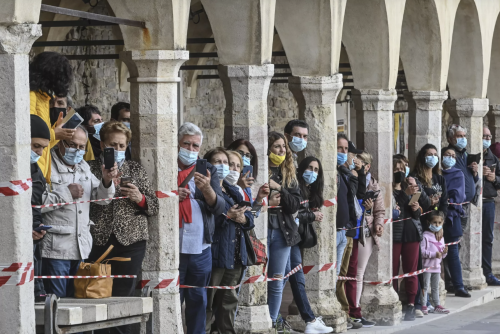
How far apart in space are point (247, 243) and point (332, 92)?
7.14ft

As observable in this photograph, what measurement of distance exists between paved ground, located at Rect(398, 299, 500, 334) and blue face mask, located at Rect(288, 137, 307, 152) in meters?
2.36

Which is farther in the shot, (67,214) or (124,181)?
(124,181)

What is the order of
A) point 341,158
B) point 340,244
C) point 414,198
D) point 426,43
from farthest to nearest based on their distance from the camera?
point 426,43 < point 414,198 < point 341,158 < point 340,244

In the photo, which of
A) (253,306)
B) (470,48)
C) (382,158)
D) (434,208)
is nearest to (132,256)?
(253,306)

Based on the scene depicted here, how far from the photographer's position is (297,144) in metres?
9.32

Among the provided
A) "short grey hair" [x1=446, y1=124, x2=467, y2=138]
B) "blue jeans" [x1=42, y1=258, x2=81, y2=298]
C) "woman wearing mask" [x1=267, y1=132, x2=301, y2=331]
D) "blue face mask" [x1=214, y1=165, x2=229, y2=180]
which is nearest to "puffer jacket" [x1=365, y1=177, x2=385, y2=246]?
"woman wearing mask" [x1=267, y1=132, x2=301, y2=331]

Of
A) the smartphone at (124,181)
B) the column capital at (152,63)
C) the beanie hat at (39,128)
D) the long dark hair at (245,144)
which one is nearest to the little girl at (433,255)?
the long dark hair at (245,144)

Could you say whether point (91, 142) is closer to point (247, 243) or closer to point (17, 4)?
point (247, 243)

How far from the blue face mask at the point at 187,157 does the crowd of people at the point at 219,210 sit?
1 cm

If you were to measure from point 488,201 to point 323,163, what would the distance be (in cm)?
516

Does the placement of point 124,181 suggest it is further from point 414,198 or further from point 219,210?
point 414,198

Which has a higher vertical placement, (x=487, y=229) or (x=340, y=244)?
(x=340, y=244)

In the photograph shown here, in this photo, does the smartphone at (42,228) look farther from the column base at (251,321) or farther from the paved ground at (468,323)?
the paved ground at (468,323)

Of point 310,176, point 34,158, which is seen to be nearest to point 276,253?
point 310,176
